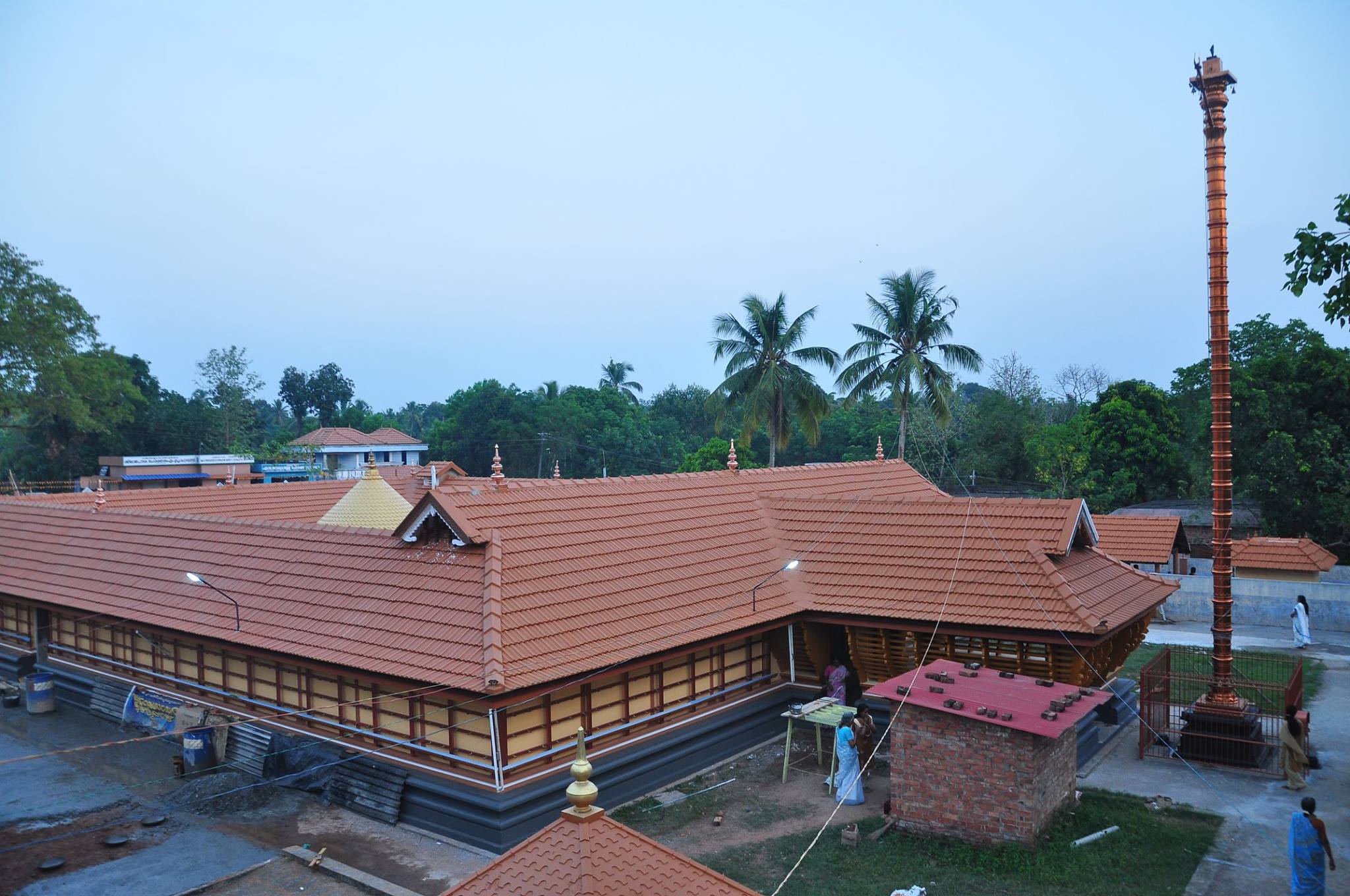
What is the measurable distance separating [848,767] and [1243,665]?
1345 cm

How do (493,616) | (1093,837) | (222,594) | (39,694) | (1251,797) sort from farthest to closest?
(39,694), (222,594), (1251,797), (493,616), (1093,837)

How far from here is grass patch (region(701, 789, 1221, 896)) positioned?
11.4m

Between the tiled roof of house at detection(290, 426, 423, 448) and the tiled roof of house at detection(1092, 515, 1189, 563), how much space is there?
5970cm

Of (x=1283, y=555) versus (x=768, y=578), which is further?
(x=1283, y=555)

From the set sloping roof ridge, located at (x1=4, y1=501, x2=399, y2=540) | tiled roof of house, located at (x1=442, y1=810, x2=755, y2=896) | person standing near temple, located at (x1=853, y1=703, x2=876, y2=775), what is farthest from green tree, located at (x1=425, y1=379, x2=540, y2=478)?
tiled roof of house, located at (x1=442, y1=810, x2=755, y2=896)

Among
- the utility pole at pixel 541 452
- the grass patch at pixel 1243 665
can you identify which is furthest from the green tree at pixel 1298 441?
the utility pole at pixel 541 452

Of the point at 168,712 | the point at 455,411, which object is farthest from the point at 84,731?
the point at 455,411

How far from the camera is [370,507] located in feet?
68.4

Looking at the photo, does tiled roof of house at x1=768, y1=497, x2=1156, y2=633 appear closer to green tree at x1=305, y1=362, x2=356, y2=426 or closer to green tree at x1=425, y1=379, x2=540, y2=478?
green tree at x1=425, y1=379, x2=540, y2=478

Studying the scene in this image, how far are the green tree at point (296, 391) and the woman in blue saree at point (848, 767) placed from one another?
95.7 m

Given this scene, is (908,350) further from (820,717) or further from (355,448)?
(355,448)

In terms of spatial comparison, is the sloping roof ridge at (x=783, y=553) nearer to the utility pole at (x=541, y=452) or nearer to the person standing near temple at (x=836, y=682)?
the person standing near temple at (x=836, y=682)

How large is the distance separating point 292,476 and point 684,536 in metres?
50.2

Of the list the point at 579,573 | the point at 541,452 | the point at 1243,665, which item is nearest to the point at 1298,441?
the point at 1243,665
